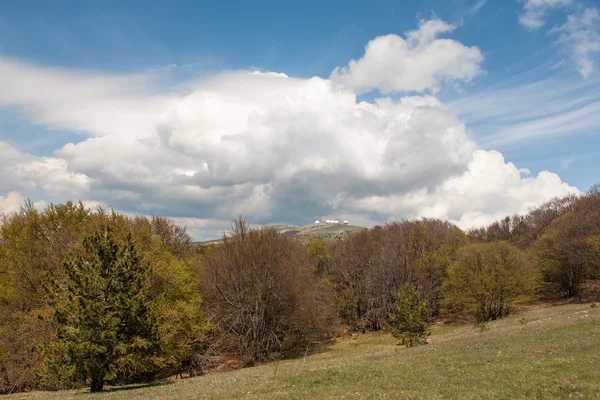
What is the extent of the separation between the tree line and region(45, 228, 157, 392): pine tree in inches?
3.7

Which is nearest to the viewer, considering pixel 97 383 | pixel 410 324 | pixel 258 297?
pixel 97 383

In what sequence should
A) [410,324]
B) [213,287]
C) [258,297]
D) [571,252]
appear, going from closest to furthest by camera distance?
[410,324] < [258,297] < [213,287] < [571,252]

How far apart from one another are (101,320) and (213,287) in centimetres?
2892

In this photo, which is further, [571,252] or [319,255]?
[319,255]

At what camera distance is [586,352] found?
1933 centimetres

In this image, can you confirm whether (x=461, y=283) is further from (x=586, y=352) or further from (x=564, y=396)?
(x=564, y=396)

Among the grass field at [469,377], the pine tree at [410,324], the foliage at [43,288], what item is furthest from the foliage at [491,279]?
the foliage at [43,288]

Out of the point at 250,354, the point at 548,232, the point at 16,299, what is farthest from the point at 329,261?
the point at 16,299

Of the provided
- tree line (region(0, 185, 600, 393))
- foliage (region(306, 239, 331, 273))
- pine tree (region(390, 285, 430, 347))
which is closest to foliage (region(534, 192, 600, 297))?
tree line (region(0, 185, 600, 393))

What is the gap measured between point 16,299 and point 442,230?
83.4 meters

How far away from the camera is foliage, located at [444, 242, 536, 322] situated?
63.0 metres

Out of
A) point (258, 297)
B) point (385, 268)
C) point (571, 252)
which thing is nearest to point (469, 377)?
point (258, 297)

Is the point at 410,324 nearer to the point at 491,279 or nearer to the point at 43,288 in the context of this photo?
the point at 491,279

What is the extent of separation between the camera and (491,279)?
206 feet
